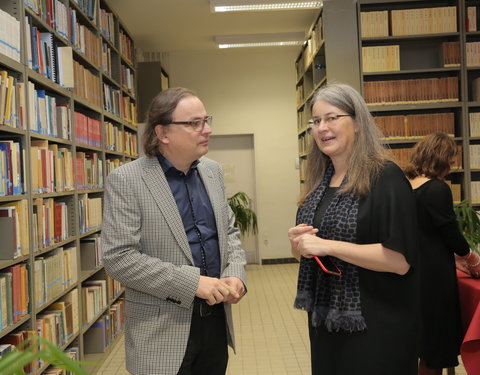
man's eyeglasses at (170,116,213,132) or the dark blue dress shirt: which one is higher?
man's eyeglasses at (170,116,213,132)

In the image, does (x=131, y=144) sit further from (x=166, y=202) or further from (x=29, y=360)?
(x=29, y=360)

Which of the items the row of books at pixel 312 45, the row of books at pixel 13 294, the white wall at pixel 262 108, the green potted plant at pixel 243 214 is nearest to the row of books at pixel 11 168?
the row of books at pixel 13 294

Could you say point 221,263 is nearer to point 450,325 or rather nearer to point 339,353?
point 339,353


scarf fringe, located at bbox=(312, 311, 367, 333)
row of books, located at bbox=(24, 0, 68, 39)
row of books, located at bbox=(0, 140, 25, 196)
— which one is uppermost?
row of books, located at bbox=(24, 0, 68, 39)

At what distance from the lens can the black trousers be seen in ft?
5.95

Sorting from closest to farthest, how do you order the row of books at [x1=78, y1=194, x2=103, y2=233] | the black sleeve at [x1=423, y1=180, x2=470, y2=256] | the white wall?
the black sleeve at [x1=423, y1=180, x2=470, y2=256] → the row of books at [x1=78, y1=194, x2=103, y2=233] → the white wall

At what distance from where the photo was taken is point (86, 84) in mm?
4234

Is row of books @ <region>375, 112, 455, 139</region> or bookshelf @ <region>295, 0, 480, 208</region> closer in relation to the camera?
bookshelf @ <region>295, 0, 480, 208</region>

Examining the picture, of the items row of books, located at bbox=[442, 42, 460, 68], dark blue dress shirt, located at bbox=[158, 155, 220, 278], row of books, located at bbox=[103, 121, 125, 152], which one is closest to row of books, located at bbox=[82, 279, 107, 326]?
row of books, located at bbox=[103, 121, 125, 152]

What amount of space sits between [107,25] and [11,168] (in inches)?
119

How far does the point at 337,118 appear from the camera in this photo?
1.75 m

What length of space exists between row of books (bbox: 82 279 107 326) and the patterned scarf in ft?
8.80

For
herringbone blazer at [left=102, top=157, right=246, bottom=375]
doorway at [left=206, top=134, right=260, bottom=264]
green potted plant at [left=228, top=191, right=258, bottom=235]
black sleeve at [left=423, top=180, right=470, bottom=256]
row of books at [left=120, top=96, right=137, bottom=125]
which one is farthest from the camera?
doorway at [left=206, top=134, right=260, bottom=264]

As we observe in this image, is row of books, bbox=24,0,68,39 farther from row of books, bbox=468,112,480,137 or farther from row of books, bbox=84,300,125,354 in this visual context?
row of books, bbox=468,112,480,137
